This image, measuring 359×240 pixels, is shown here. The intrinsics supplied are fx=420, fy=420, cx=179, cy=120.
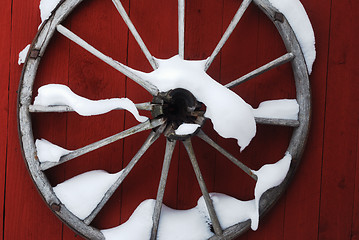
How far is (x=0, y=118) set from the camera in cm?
134

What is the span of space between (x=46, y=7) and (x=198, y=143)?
633 mm

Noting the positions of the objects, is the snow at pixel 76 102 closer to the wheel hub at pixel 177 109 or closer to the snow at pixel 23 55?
the wheel hub at pixel 177 109

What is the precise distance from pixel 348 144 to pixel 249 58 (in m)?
0.44

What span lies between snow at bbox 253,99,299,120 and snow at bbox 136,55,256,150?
233 millimetres

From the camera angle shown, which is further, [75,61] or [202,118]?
[75,61]

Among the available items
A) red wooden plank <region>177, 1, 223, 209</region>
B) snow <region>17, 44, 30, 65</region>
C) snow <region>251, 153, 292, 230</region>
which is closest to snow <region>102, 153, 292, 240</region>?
snow <region>251, 153, 292, 230</region>

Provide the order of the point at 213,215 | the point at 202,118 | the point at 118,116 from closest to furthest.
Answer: the point at 202,118, the point at 213,215, the point at 118,116

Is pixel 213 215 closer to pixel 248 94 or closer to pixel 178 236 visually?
pixel 178 236

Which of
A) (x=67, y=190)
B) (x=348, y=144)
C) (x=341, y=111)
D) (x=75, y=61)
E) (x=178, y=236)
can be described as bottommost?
(x=178, y=236)

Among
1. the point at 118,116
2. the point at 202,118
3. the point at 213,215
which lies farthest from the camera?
the point at 118,116

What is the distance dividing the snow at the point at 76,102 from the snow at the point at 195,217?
35cm

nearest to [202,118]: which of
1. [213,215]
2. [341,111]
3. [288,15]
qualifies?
[213,215]

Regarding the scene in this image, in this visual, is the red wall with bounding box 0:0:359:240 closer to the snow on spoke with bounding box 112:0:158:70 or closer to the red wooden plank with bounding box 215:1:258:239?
the red wooden plank with bounding box 215:1:258:239

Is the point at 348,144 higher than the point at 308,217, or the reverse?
the point at 348,144
